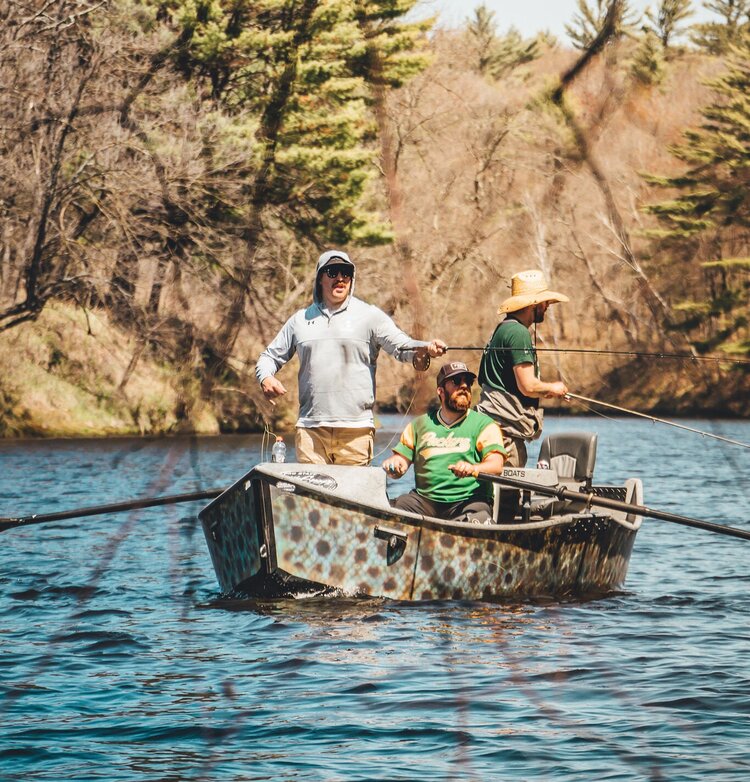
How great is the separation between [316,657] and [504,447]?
2.01 metres

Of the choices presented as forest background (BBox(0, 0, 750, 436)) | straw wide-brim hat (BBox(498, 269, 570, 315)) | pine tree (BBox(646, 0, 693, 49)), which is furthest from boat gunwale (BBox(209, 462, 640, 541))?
forest background (BBox(0, 0, 750, 436))

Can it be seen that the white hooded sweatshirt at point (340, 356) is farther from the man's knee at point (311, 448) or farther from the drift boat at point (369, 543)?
the drift boat at point (369, 543)

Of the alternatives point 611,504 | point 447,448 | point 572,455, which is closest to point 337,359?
point 447,448

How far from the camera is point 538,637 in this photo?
23.7ft

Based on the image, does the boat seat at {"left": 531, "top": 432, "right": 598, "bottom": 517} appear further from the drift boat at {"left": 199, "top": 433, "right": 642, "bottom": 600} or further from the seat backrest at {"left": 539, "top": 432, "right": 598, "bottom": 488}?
the drift boat at {"left": 199, "top": 433, "right": 642, "bottom": 600}

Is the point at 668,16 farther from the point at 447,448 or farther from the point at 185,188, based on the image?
the point at 185,188

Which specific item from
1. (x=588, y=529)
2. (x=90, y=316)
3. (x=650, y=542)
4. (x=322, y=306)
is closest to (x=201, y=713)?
(x=322, y=306)

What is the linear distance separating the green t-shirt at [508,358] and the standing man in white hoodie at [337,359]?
674mm

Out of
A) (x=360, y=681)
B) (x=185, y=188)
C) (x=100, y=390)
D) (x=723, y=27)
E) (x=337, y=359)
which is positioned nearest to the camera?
(x=723, y=27)

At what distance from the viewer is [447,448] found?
7871mm

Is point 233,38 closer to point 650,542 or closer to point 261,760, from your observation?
point 650,542

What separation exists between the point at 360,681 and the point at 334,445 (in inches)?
73.1

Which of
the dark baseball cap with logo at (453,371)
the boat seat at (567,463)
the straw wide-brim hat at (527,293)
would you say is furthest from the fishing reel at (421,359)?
the boat seat at (567,463)

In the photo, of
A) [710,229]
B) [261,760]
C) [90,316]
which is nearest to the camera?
[261,760]
